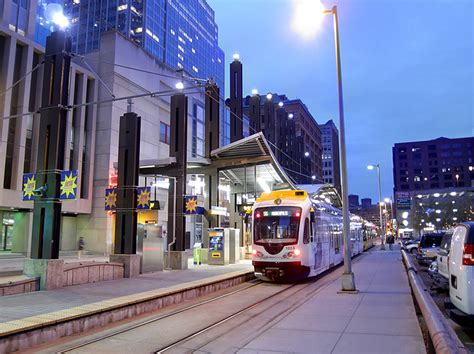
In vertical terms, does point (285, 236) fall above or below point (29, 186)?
below

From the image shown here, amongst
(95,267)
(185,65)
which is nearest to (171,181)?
(95,267)

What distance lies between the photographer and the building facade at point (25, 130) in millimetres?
32312

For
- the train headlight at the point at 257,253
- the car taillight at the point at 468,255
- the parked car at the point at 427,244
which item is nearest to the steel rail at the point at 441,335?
the car taillight at the point at 468,255

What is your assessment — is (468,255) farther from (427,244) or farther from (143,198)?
(427,244)

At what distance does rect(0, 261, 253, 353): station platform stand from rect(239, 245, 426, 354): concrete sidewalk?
3.70m

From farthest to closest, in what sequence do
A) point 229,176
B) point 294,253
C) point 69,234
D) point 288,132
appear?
point 288,132 < point 69,234 < point 229,176 < point 294,253

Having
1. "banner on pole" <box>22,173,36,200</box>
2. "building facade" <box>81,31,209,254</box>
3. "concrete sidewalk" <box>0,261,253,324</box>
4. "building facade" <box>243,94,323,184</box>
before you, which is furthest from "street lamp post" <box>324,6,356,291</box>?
"building facade" <box>243,94,323,184</box>

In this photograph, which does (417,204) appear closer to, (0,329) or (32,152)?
(32,152)

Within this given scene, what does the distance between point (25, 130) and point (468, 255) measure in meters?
33.1

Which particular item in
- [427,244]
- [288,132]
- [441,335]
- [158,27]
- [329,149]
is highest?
[158,27]

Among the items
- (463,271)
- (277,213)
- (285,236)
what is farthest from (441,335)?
(277,213)

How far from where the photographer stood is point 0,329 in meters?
7.56

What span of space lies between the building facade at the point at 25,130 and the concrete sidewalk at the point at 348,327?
23.2 meters

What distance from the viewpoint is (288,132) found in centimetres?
7475
